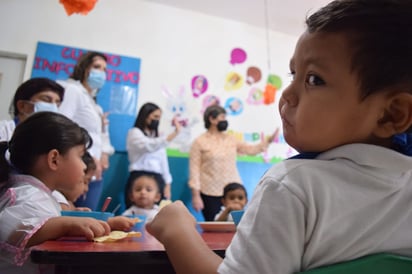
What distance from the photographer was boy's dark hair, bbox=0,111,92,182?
3.19 feet

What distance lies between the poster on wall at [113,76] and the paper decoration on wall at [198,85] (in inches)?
21.4

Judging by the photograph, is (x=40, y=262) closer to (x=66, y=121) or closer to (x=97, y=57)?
(x=66, y=121)

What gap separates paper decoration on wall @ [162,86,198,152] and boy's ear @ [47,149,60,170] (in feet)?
6.66

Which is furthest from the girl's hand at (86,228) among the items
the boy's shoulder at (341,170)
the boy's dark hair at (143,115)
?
the boy's dark hair at (143,115)

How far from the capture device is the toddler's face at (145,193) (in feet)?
7.51

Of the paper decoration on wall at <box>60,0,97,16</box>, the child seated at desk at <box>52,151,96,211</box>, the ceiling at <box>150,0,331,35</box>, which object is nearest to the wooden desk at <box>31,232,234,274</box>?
the child seated at desk at <box>52,151,96,211</box>

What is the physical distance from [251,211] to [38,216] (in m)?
0.59

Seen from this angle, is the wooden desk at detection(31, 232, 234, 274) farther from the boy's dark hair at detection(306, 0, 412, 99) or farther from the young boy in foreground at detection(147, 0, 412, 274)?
the boy's dark hair at detection(306, 0, 412, 99)

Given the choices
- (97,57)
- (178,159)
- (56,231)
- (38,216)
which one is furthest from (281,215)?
(178,159)

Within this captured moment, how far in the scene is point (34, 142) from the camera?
3.22 feet

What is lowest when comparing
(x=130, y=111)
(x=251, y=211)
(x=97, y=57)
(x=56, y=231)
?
(x=56, y=231)

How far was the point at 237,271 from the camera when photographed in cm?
31

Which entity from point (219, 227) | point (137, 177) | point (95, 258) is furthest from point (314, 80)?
point (137, 177)

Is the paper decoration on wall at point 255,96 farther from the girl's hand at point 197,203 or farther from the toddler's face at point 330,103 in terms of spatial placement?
the toddler's face at point 330,103
